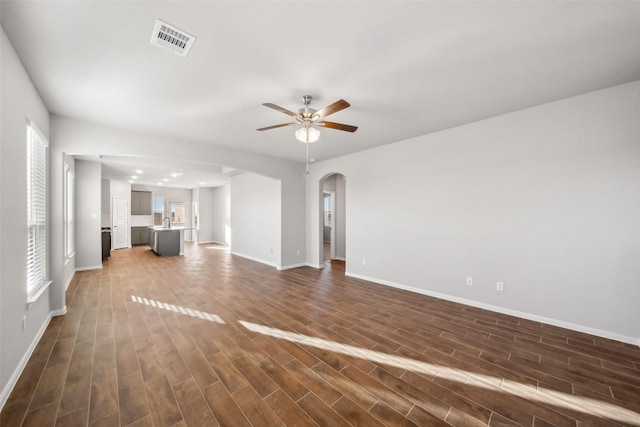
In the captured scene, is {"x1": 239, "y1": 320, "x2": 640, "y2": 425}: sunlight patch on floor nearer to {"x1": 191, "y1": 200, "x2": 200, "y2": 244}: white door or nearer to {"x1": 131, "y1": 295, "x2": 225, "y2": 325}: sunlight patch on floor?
{"x1": 131, "y1": 295, "x2": 225, "y2": 325}: sunlight patch on floor

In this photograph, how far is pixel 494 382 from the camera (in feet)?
6.51

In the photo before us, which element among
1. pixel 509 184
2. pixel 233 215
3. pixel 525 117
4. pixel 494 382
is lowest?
pixel 494 382

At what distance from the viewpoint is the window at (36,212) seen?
7.95ft

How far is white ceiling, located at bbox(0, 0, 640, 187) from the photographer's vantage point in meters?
1.63

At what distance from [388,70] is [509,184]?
2.45 m

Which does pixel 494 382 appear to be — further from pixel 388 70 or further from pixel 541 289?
pixel 388 70

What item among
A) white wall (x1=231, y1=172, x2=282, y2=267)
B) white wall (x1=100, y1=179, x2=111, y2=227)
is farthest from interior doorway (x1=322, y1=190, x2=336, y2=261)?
white wall (x1=100, y1=179, x2=111, y2=227)

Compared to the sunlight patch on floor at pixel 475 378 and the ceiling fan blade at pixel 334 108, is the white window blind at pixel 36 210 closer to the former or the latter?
the sunlight patch on floor at pixel 475 378

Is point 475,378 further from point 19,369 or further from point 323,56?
point 19,369

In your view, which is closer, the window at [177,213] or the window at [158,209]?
the window at [158,209]

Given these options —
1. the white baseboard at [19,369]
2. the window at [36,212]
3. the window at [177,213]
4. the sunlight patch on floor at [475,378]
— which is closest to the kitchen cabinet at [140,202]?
the window at [177,213]

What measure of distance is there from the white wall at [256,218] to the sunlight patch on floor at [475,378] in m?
3.40

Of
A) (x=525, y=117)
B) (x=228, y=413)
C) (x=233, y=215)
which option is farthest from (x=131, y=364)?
(x=233, y=215)

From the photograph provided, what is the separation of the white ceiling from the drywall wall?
0.86 ft
